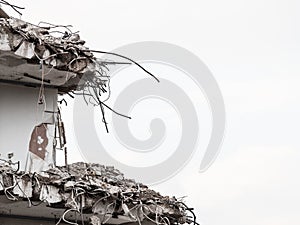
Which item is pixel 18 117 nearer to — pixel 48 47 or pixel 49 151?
pixel 49 151

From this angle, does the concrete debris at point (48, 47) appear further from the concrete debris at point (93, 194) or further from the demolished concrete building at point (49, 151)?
the concrete debris at point (93, 194)

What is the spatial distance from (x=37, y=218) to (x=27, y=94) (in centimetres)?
212

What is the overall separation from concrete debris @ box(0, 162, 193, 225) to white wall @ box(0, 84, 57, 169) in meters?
0.83

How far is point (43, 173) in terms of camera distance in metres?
11.1

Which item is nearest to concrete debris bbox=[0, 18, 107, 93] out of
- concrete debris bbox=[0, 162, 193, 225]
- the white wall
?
the white wall

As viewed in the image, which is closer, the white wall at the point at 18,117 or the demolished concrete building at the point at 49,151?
the demolished concrete building at the point at 49,151

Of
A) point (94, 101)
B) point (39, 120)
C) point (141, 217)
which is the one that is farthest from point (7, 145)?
point (141, 217)

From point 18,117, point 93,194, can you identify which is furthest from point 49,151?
point 93,194

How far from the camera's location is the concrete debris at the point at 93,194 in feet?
34.8

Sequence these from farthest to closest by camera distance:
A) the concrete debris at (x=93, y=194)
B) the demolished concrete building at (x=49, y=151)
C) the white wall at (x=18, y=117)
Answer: the white wall at (x=18, y=117) < the demolished concrete building at (x=49, y=151) < the concrete debris at (x=93, y=194)

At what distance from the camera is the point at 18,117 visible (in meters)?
12.4

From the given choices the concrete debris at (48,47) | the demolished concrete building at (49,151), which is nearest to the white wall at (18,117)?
the demolished concrete building at (49,151)

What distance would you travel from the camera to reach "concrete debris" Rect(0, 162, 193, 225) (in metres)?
10.6

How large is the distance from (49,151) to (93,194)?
163 centimetres
